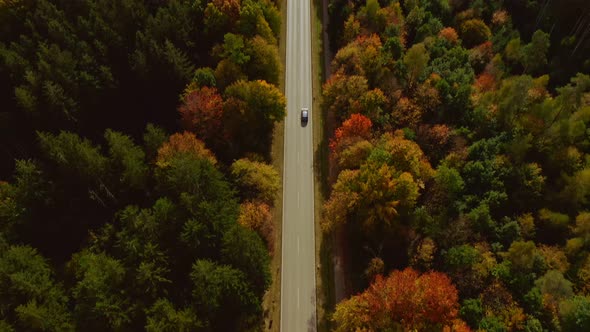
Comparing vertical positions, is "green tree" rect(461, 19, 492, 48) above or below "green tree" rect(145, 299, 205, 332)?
above

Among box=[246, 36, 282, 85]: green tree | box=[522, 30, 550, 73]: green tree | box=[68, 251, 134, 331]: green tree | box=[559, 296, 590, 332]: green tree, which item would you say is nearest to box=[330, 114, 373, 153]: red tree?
box=[246, 36, 282, 85]: green tree

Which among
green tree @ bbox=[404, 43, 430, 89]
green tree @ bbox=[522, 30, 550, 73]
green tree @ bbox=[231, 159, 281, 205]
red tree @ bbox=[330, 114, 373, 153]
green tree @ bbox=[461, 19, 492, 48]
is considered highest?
green tree @ bbox=[461, 19, 492, 48]

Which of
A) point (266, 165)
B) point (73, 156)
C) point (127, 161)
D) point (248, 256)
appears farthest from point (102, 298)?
point (266, 165)

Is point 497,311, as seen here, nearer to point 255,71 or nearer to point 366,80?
point 366,80

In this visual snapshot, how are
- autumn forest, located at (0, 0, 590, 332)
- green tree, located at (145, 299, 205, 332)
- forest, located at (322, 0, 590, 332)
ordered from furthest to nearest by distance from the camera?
autumn forest, located at (0, 0, 590, 332)
forest, located at (322, 0, 590, 332)
green tree, located at (145, 299, 205, 332)

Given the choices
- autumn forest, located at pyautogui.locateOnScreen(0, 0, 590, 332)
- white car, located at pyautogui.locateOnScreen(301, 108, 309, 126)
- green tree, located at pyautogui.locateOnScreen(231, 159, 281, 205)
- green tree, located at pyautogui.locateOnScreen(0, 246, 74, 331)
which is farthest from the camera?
white car, located at pyautogui.locateOnScreen(301, 108, 309, 126)

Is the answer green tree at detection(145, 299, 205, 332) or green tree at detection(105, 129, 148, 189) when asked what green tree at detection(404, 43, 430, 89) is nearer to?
green tree at detection(105, 129, 148, 189)

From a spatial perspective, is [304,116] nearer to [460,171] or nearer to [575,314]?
[460,171]

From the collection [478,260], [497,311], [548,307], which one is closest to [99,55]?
[478,260]

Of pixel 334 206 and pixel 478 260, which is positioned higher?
pixel 334 206
